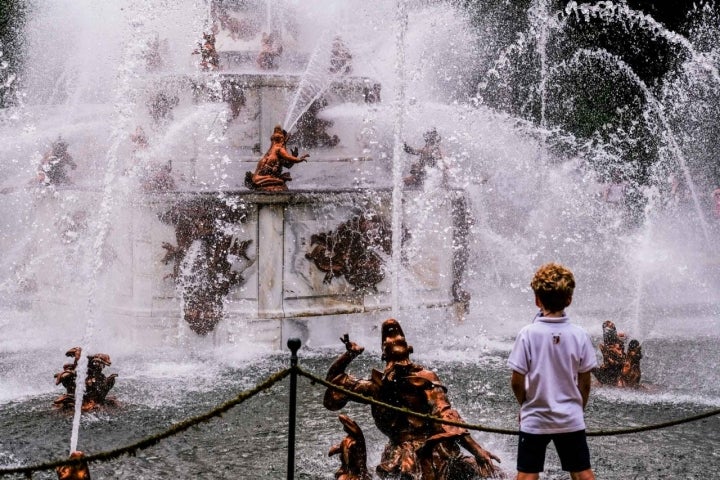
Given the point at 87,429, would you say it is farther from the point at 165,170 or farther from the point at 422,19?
the point at 422,19

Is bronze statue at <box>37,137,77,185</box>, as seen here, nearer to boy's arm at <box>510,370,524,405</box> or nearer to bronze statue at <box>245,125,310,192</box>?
bronze statue at <box>245,125,310,192</box>

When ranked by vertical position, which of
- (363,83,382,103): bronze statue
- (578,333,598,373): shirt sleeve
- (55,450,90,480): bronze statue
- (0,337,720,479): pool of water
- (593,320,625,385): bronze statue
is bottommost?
(0,337,720,479): pool of water

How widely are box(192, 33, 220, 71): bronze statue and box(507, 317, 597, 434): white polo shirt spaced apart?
873 cm

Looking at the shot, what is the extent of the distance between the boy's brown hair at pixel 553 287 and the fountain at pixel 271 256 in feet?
6.11

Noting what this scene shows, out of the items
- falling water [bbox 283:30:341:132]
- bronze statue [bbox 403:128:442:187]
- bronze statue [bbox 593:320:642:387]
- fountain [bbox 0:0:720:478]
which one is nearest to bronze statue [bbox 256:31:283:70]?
fountain [bbox 0:0:720:478]

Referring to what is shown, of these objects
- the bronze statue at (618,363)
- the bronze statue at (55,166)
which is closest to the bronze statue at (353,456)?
the bronze statue at (618,363)

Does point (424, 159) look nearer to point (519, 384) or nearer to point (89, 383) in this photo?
point (89, 383)

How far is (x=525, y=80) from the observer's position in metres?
28.1

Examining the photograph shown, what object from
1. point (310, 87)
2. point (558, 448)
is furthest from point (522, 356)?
point (310, 87)

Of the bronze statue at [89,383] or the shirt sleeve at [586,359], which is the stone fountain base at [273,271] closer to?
the bronze statue at [89,383]

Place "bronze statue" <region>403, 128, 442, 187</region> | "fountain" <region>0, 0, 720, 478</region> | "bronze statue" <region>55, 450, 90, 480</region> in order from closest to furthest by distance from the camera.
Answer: "bronze statue" <region>55, 450, 90, 480</region>, "fountain" <region>0, 0, 720, 478</region>, "bronze statue" <region>403, 128, 442, 187</region>

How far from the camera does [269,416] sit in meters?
6.88

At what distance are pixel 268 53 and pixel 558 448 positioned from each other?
31.8ft

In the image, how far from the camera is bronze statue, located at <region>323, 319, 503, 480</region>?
5184 mm
